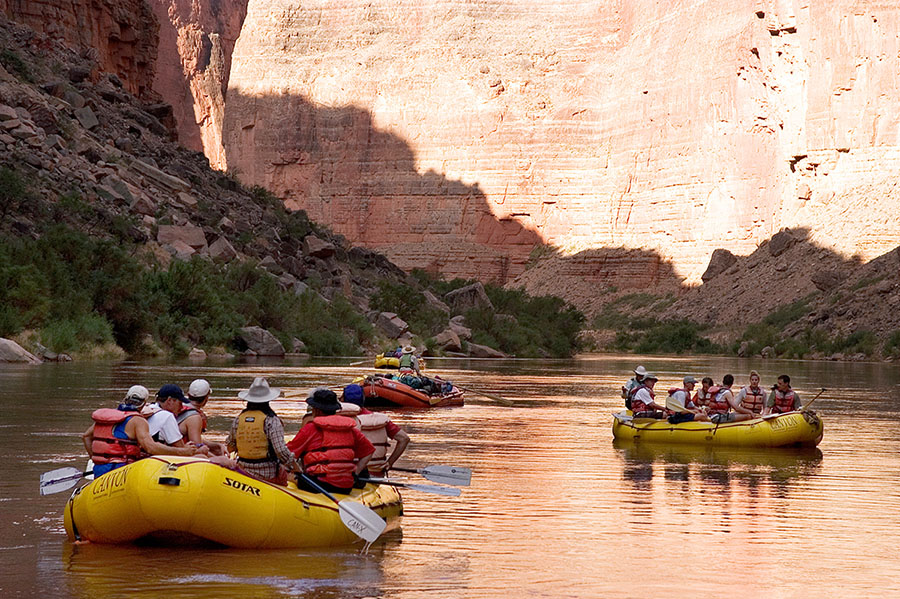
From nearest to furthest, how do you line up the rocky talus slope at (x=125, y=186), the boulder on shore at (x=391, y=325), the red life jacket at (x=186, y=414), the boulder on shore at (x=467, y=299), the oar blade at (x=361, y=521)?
the oar blade at (x=361, y=521)
the red life jacket at (x=186, y=414)
the rocky talus slope at (x=125, y=186)
the boulder on shore at (x=391, y=325)
the boulder on shore at (x=467, y=299)

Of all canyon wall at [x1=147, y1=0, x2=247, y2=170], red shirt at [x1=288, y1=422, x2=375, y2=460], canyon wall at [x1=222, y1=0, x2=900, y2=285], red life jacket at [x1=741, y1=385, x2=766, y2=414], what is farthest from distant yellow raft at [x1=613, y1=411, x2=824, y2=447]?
canyon wall at [x1=147, y1=0, x2=247, y2=170]

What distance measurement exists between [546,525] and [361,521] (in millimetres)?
2804

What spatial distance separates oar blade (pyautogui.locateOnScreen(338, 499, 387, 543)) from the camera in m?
12.5

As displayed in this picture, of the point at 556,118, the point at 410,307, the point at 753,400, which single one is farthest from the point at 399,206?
the point at 753,400

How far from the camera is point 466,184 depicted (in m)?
119

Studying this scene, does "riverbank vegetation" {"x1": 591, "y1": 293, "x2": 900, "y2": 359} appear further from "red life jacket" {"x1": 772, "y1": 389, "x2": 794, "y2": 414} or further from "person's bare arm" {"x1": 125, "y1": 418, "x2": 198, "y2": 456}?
"person's bare arm" {"x1": 125, "y1": 418, "x2": 198, "y2": 456}

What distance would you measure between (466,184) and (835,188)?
37.9 m

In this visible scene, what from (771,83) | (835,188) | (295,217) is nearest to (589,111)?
(771,83)

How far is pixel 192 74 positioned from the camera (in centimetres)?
14425

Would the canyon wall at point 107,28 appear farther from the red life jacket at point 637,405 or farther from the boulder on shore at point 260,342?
the red life jacket at point 637,405

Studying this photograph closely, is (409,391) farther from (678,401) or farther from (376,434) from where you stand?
(376,434)

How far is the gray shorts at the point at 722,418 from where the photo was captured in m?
23.2

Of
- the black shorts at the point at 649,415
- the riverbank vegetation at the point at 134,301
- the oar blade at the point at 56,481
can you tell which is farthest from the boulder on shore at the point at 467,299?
the oar blade at the point at 56,481

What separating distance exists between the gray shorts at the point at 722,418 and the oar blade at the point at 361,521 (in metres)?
11.5
